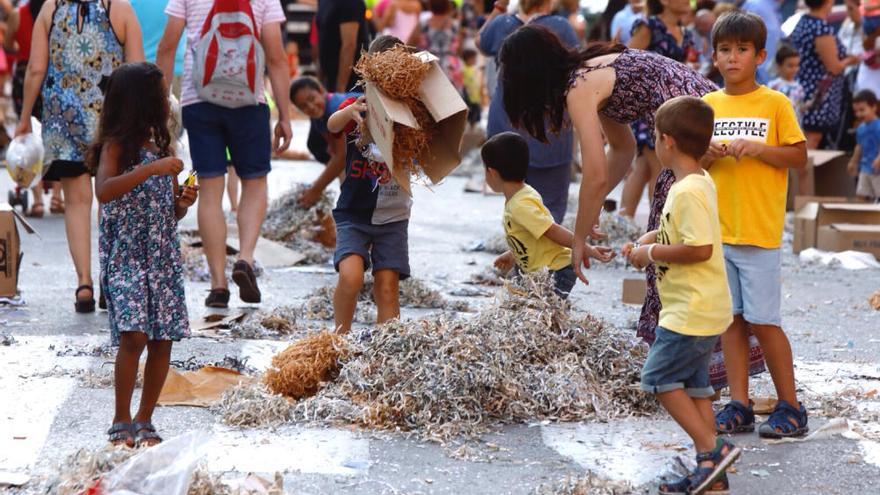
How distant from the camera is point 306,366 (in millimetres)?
5363

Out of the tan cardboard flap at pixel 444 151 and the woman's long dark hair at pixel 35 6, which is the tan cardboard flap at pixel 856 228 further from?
the woman's long dark hair at pixel 35 6

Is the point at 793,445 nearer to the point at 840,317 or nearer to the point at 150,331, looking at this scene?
the point at 150,331

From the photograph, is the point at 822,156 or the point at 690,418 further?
the point at 822,156

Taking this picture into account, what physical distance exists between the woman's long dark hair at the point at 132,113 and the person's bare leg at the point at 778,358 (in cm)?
236

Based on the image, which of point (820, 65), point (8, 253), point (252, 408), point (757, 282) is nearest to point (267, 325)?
point (8, 253)

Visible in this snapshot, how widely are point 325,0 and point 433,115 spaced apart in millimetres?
6621

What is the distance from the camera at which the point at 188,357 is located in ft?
20.7

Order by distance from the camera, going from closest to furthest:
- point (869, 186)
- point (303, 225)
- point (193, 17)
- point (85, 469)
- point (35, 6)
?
point (85, 469) → point (193, 17) → point (303, 225) → point (35, 6) → point (869, 186)

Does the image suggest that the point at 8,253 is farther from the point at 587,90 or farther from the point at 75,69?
the point at 587,90

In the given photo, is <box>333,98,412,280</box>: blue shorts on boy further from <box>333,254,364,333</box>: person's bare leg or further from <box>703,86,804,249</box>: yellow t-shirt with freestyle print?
<box>703,86,804,249</box>: yellow t-shirt with freestyle print

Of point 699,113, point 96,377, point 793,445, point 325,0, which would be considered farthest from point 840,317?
point 325,0

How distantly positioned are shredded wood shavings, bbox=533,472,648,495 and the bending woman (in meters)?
1.09

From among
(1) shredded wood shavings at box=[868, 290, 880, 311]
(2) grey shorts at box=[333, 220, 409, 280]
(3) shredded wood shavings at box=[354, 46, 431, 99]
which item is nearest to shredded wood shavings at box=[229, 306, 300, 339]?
(2) grey shorts at box=[333, 220, 409, 280]

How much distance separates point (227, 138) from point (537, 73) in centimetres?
290
